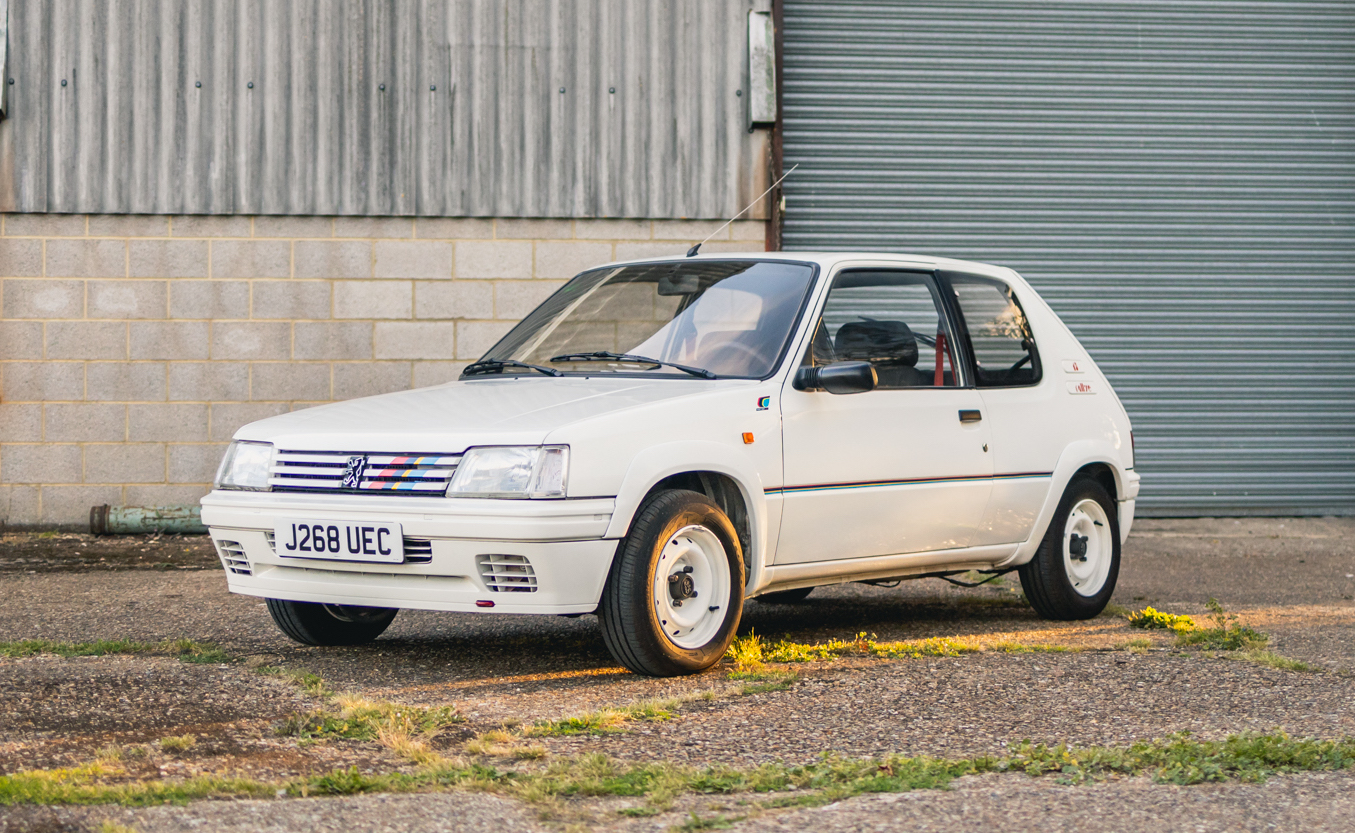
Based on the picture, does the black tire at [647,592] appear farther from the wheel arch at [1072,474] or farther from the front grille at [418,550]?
the wheel arch at [1072,474]

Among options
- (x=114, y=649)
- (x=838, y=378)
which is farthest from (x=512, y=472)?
(x=114, y=649)

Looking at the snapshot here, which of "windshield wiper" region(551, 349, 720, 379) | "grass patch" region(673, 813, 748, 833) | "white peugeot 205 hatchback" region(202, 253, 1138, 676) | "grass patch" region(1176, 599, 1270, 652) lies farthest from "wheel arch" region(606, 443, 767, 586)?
"grass patch" region(1176, 599, 1270, 652)

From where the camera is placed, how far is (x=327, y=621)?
5660 millimetres

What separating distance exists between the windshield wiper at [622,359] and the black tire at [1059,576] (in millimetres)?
2046

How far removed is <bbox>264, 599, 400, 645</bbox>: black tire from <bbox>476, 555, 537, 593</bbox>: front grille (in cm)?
101

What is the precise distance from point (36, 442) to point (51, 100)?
7.85 feet

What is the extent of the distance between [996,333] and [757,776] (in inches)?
132

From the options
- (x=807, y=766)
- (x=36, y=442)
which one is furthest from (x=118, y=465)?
(x=807, y=766)

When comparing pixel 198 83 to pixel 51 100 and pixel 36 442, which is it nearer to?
pixel 51 100

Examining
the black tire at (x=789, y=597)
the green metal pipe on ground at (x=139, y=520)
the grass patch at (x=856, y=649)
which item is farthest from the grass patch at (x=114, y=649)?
the green metal pipe on ground at (x=139, y=520)

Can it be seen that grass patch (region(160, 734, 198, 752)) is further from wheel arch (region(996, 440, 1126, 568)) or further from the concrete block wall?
the concrete block wall

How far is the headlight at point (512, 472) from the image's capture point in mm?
4590

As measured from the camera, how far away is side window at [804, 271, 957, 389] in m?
5.75

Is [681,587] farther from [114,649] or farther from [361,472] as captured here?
[114,649]
